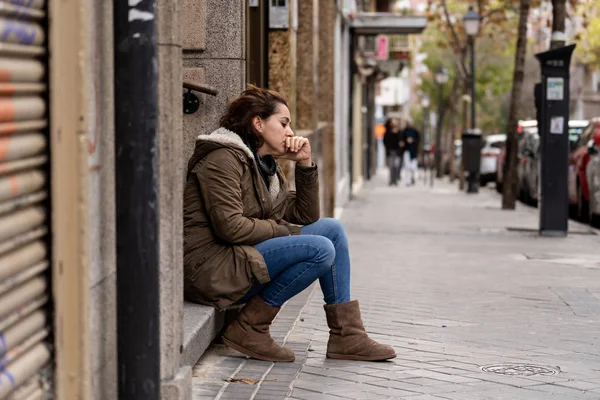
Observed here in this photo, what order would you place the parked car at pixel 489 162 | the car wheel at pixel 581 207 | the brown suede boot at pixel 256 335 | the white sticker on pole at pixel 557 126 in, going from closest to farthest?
the brown suede boot at pixel 256 335, the white sticker on pole at pixel 557 126, the car wheel at pixel 581 207, the parked car at pixel 489 162

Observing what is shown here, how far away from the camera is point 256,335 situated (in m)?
6.45

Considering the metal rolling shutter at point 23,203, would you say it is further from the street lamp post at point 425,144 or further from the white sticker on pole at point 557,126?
the street lamp post at point 425,144

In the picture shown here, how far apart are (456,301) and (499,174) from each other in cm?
2399

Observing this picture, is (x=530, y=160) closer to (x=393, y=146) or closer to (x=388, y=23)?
(x=388, y=23)

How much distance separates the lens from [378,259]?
39.8 ft

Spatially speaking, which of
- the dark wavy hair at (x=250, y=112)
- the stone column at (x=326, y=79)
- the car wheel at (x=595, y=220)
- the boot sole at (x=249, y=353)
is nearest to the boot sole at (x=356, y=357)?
the boot sole at (x=249, y=353)

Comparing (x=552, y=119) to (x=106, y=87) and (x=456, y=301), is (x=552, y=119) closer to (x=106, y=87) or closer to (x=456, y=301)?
(x=456, y=301)

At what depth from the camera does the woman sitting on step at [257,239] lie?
618cm

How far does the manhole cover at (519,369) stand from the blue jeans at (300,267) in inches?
31.2

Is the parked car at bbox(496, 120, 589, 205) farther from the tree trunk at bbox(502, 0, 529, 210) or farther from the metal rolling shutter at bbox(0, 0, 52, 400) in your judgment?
the metal rolling shutter at bbox(0, 0, 52, 400)

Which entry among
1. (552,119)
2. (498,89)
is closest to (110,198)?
(552,119)

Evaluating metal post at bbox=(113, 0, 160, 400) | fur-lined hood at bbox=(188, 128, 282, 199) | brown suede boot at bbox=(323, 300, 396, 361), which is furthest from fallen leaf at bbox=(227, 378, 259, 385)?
metal post at bbox=(113, 0, 160, 400)

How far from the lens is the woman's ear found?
647 cm

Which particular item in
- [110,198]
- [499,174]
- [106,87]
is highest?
[106,87]
